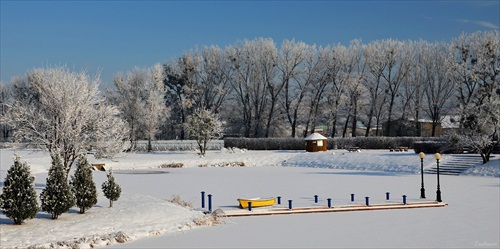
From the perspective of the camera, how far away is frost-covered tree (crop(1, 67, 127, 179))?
28.0 meters

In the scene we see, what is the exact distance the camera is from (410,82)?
3004 inches

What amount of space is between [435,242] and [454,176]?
84.4 feet

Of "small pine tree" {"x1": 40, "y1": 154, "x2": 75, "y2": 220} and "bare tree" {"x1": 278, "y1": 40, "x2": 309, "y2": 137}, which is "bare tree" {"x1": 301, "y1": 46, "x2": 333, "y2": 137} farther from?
"small pine tree" {"x1": 40, "y1": 154, "x2": 75, "y2": 220}

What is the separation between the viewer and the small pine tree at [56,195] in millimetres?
20344

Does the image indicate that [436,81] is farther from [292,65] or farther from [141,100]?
[141,100]

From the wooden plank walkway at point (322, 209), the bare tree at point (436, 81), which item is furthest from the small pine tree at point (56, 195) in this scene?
the bare tree at point (436, 81)

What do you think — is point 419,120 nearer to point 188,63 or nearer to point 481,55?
point 481,55

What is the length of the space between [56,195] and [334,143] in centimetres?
4942

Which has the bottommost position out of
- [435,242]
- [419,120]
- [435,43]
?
[435,242]

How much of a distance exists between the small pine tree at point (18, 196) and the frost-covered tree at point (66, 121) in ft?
26.3

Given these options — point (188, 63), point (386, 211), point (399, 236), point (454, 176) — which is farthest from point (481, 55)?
point (399, 236)

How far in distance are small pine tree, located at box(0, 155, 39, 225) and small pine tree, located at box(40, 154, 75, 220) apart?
920mm

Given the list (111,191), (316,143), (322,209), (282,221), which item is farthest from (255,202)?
(316,143)

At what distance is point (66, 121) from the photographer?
90.8 feet
